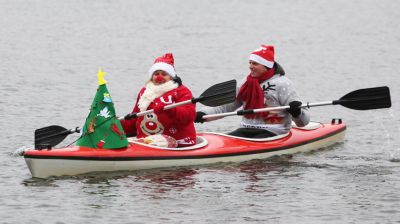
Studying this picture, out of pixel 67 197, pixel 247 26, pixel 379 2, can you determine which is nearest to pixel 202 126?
pixel 67 197

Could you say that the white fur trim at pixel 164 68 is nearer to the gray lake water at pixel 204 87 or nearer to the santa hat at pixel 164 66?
the santa hat at pixel 164 66

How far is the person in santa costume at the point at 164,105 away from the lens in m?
13.6

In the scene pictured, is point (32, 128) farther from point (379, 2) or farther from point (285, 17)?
point (379, 2)

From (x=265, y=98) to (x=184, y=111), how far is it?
1.60 metres

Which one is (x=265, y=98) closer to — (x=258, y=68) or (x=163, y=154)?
(x=258, y=68)

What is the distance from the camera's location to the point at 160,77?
13.7 meters

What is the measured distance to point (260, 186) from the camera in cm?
1306

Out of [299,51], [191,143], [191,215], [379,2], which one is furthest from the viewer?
[379,2]

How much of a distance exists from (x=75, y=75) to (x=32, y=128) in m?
6.02

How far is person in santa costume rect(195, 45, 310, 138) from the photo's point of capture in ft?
48.2

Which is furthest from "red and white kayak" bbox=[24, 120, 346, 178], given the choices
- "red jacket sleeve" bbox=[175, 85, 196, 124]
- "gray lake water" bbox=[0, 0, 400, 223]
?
"red jacket sleeve" bbox=[175, 85, 196, 124]

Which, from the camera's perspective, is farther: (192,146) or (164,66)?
(192,146)

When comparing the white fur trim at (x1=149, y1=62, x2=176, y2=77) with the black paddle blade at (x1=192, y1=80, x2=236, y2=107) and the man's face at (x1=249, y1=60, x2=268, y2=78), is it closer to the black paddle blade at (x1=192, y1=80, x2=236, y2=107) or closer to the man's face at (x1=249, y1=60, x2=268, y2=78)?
the black paddle blade at (x1=192, y1=80, x2=236, y2=107)

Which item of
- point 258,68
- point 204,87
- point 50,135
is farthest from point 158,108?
point 204,87
